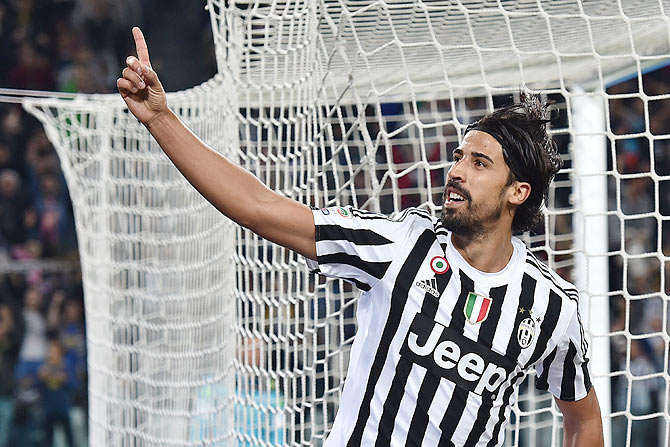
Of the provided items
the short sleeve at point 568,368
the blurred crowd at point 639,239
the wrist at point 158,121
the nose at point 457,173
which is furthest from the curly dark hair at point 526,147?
the blurred crowd at point 639,239

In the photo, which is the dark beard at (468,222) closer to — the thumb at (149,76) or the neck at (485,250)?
the neck at (485,250)

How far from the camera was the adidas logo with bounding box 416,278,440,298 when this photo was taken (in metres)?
1.91

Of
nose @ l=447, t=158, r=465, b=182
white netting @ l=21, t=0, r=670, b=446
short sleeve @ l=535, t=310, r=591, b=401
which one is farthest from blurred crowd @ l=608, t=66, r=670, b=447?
nose @ l=447, t=158, r=465, b=182

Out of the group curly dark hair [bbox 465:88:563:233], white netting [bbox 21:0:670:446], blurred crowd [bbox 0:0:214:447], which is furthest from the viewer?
blurred crowd [bbox 0:0:214:447]

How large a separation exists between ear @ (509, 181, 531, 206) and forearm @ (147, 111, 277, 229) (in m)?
0.60

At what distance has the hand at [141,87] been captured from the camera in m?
1.64

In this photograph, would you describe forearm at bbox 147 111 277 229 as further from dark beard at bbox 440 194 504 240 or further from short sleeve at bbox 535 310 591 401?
short sleeve at bbox 535 310 591 401

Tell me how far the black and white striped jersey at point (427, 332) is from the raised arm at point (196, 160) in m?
0.14

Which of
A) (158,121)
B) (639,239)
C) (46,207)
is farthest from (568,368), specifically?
(46,207)

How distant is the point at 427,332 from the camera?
1890 mm

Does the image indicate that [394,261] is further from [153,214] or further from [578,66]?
[153,214]

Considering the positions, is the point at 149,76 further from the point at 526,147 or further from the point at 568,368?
the point at 568,368

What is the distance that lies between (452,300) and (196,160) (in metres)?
0.64

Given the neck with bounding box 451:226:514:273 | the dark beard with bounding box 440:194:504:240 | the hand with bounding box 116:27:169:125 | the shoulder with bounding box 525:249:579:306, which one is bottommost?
the shoulder with bounding box 525:249:579:306
